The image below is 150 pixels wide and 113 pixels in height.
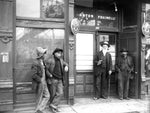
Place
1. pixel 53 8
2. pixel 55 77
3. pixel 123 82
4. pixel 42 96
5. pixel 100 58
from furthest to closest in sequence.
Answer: pixel 123 82 → pixel 100 58 → pixel 53 8 → pixel 55 77 → pixel 42 96

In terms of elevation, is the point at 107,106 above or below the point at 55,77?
below

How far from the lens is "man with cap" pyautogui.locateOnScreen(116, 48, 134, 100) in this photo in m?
7.95

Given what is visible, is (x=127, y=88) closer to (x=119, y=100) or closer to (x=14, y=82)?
(x=119, y=100)

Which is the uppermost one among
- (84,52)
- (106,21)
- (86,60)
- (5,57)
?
(106,21)

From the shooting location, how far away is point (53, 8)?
686 centimetres

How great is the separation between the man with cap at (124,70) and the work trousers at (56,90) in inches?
106

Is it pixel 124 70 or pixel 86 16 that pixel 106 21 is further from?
pixel 124 70

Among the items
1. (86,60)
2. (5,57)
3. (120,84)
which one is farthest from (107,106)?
(5,57)

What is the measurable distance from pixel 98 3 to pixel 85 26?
3.64ft

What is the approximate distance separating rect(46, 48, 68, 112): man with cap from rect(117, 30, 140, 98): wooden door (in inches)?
123

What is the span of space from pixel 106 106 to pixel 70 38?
8.52 feet

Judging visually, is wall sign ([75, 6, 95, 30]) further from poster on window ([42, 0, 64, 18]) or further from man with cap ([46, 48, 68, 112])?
man with cap ([46, 48, 68, 112])

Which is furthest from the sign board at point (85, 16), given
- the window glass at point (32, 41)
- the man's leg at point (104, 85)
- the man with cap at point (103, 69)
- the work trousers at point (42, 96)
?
the work trousers at point (42, 96)

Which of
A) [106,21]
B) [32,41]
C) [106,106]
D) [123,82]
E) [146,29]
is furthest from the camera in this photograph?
[106,21]
